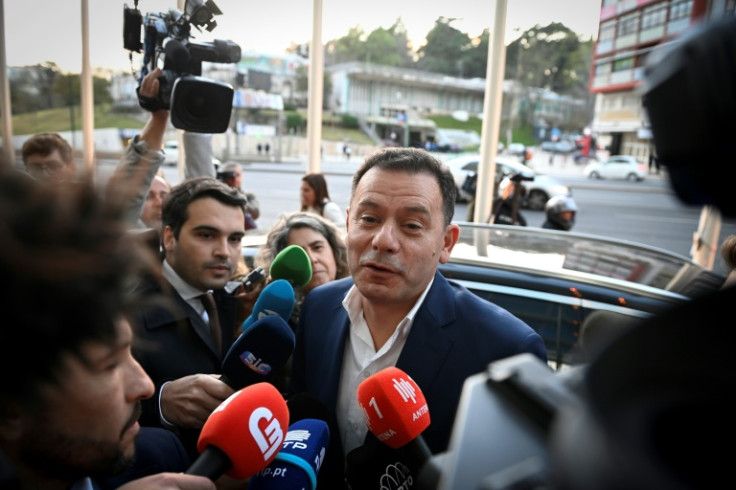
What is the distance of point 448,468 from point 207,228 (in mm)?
1718

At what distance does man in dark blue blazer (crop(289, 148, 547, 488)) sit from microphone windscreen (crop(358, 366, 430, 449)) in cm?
40

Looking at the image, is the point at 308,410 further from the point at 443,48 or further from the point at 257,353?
the point at 443,48

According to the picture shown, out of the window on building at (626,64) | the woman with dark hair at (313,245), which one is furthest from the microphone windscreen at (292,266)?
the window on building at (626,64)

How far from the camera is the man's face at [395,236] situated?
4.93 ft

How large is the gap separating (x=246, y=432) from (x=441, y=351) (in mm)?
696

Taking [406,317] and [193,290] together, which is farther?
[193,290]

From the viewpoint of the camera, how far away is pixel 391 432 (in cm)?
104

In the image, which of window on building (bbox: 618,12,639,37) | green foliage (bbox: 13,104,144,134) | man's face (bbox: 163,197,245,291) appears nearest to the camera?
man's face (bbox: 163,197,245,291)

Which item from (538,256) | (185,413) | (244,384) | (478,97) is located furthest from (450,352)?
(478,97)

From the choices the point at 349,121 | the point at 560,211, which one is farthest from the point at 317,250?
the point at 349,121

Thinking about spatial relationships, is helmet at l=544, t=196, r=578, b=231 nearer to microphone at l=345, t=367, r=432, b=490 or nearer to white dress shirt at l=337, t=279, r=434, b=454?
white dress shirt at l=337, t=279, r=434, b=454

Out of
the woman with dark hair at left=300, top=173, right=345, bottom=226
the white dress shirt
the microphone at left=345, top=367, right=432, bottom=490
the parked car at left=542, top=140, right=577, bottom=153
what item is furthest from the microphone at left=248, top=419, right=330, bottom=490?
the parked car at left=542, top=140, right=577, bottom=153

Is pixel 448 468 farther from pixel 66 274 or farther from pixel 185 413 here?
pixel 185 413

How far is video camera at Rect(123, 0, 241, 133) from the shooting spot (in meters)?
2.11
